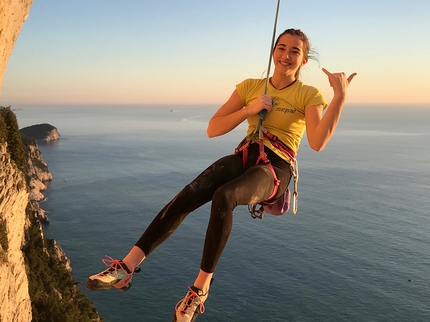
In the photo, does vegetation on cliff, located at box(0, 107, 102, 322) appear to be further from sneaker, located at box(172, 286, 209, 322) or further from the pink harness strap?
sneaker, located at box(172, 286, 209, 322)

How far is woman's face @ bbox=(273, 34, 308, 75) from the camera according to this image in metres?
3.89

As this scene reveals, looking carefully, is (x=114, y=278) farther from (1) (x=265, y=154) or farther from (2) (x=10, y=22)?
(2) (x=10, y=22)

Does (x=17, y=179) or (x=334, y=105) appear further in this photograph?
(x=17, y=179)

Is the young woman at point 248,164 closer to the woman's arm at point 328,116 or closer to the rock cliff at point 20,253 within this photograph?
the woman's arm at point 328,116

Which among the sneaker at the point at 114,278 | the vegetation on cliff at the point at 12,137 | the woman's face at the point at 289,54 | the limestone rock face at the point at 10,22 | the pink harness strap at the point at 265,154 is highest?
the limestone rock face at the point at 10,22

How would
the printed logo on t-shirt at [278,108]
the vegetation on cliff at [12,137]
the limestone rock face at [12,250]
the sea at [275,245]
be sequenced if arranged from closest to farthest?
the printed logo on t-shirt at [278,108]
the limestone rock face at [12,250]
the vegetation on cliff at [12,137]
the sea at [275,245]

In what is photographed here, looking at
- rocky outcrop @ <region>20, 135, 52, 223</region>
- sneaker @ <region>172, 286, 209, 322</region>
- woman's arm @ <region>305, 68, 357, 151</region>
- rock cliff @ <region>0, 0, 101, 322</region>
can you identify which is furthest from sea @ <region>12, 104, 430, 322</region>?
woman's arm @ <region>305, 68, 357, 151</region>

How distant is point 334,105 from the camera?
10.9 ft

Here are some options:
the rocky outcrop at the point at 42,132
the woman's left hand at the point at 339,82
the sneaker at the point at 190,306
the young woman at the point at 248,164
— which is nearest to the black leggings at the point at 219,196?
the young woman at the point at 248,164

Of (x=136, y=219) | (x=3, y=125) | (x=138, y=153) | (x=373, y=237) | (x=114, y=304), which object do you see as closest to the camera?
(x=3, y=125)

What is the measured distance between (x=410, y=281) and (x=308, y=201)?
24136 millimetres

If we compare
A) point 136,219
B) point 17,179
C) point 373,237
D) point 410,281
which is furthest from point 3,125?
point 373,237

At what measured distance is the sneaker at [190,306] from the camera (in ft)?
10.0

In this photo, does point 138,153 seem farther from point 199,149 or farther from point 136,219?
point 136,219
